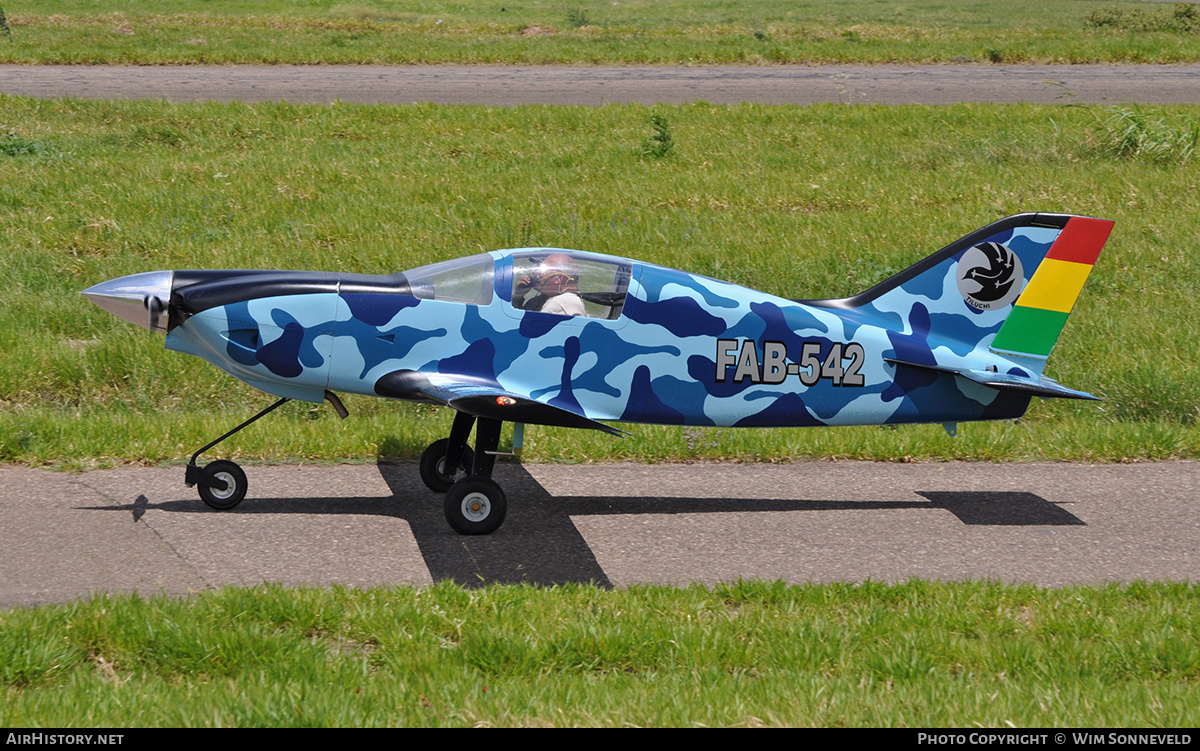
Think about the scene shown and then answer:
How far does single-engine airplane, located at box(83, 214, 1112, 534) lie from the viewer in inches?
260

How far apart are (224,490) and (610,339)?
2700mm

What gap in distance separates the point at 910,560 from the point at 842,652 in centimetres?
172

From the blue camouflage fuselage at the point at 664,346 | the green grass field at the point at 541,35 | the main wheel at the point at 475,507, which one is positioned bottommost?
the main wheel at the point at 475,507

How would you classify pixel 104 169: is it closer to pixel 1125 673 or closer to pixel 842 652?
pixel 842 652

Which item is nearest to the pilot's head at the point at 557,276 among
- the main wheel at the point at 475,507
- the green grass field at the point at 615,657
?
the main wheel at the point at 475,507

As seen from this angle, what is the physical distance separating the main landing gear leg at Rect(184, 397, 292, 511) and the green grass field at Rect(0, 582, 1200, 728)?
1.58 meters

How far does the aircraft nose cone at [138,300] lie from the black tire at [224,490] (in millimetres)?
989

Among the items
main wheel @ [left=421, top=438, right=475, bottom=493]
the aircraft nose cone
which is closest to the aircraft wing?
main wheel @ [left=421, top=438, right=475, bottom=493]

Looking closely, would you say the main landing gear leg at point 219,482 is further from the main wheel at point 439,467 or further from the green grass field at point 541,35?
the green grass field at point 541,35

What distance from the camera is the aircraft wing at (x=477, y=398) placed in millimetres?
6297

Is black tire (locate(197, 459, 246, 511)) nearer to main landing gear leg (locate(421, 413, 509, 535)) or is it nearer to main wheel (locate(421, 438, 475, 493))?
main wheel (locate(421, 438, 475, 493))

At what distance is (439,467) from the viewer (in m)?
7.57

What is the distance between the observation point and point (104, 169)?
14859 millimetres

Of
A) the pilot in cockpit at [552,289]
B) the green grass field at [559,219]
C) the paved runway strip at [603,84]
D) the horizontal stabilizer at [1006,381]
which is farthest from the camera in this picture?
the paved runway strip at [603,84]
